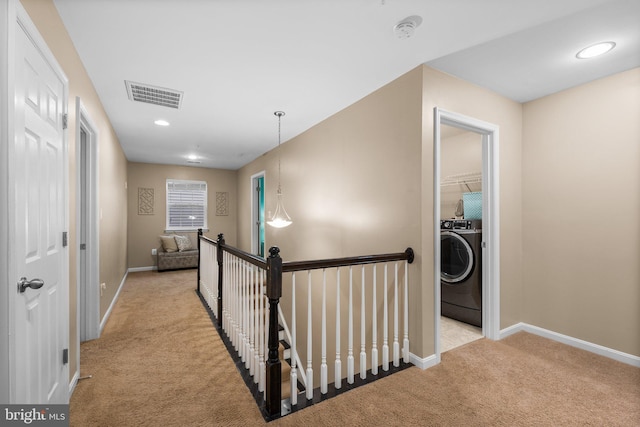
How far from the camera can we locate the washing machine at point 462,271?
3006mm

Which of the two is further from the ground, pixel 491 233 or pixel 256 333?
pixel 491 233

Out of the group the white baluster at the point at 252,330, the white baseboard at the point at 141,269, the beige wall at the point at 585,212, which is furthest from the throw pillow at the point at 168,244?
the beige wall at the point at 585,212

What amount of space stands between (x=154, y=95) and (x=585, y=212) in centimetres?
431

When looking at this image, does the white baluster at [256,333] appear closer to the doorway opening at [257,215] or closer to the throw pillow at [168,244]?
the doorway opening at [257,215]

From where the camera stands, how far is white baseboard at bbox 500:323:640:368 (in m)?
2.28

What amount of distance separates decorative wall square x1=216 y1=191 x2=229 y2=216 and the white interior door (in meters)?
5.69

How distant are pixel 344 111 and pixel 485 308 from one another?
256 centimetres

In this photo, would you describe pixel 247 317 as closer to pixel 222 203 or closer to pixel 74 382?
pixel 74 382

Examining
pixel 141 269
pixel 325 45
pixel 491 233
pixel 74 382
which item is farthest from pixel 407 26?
pixel 141 269

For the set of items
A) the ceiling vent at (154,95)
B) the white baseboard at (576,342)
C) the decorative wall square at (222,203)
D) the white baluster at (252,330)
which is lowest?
the white baseboard at (576,342)

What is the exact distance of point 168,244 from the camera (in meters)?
6.42

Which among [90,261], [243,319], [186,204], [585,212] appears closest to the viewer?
[243,319]

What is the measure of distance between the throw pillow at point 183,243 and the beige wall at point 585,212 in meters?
6.39

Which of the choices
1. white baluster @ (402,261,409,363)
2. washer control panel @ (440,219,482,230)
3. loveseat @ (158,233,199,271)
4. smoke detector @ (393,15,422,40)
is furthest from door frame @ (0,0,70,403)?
loveseat @ (158,233,199,271)
